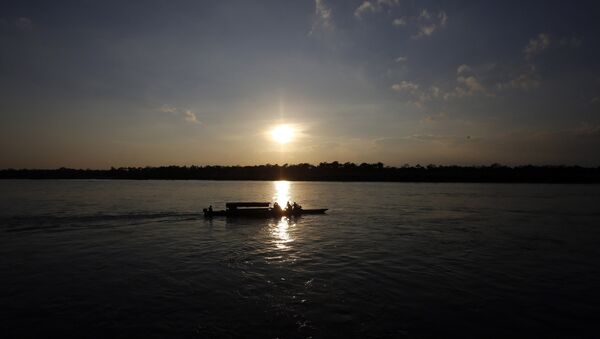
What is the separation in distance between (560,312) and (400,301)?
17.1 ft

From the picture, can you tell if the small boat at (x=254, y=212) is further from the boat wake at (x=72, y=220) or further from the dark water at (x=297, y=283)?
the dark water at (x=297, y=283)

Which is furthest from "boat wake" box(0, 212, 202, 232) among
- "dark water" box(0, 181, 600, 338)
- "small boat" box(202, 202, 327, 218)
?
"small boat" box(202, 202, 327, 218)

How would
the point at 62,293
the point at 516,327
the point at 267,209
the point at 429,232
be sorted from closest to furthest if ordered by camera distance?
the point at 516,327 < the point at 62,293 < the point at 429,232 < the point at 267,209

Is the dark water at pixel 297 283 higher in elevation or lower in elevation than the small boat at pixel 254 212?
lower

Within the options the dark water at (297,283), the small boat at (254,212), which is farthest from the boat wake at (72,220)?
the small boat at (254,212)

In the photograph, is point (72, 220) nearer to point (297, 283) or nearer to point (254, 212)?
point (254, 212)

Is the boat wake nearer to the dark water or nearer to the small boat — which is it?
the dark water

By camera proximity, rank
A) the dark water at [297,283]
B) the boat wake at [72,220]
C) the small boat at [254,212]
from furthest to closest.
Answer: the small boat at [254,212], the boat wake at [72,220], the dark water at [297,283]

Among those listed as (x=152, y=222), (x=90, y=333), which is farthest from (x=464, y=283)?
(x=152, y=222)

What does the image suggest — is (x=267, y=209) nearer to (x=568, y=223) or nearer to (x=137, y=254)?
(x=137, y=254)

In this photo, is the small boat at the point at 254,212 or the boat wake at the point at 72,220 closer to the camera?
the boat wake at the point at 72,220

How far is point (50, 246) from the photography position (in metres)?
22.6

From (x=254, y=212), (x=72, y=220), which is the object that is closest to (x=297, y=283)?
(x=254, y=212)

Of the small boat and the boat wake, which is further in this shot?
the small boat
